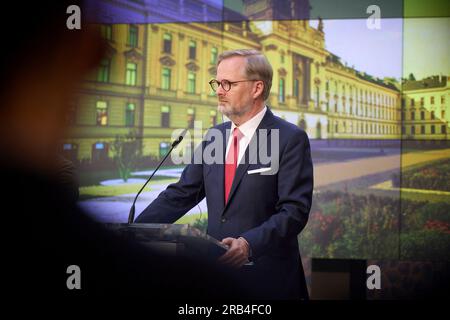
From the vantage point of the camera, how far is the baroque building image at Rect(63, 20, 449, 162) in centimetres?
370

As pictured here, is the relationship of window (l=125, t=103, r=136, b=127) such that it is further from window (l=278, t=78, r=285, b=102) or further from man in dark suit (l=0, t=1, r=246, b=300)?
window (l=278, t=78, r=285, b=102)

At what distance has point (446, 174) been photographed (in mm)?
3697

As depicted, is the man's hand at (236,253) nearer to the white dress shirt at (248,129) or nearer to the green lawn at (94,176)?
the white dress shirt at (248,129)

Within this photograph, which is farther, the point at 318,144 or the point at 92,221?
the point at 318,144

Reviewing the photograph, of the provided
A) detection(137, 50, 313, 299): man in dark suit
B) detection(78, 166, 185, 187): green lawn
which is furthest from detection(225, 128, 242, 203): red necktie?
detection(78, 166, 185, 187): green lawn

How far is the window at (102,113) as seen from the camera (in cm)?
371

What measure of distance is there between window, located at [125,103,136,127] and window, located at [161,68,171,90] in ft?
0.95

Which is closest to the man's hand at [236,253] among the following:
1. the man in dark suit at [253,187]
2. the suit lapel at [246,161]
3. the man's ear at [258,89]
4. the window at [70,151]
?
the man in dark suit at [253,187]

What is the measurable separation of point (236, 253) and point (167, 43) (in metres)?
2.41

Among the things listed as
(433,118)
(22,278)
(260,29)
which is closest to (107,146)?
(22,278)

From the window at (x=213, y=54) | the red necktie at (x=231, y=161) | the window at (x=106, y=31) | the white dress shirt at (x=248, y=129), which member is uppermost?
the window at (x=106, y=31)

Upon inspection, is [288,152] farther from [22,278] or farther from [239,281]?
[22,278]
